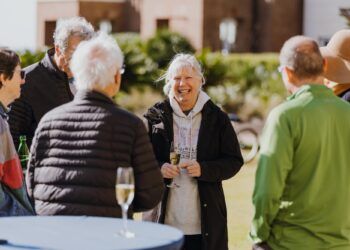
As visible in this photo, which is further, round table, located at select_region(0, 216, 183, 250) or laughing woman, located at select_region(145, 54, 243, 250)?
laughing woman, located at select_region(145, 54, 243, 250)

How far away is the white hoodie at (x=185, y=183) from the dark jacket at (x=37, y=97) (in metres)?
0.83

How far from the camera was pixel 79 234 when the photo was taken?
5.59m

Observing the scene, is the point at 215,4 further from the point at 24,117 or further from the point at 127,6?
the point at 24,117

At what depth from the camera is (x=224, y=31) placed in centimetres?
3600

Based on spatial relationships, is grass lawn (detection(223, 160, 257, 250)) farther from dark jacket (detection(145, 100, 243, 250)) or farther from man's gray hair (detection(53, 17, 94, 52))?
man's gray hair (detection(53, 17, 94, 52))

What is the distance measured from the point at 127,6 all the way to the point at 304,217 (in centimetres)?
3342

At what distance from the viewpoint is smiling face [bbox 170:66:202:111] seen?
25.3ft

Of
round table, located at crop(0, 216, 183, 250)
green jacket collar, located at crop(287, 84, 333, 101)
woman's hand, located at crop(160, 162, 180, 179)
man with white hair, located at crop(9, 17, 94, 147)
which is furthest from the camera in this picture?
man with white hair, located at crop(9, 17, 94, 147)

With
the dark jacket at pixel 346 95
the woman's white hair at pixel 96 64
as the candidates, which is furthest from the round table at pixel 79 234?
the dark jacket at pixel 346 95

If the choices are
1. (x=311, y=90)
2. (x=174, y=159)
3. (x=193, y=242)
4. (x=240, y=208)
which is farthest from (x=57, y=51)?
(x=240, y=208)

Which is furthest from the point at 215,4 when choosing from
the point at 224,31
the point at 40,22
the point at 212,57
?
the point at 40,22

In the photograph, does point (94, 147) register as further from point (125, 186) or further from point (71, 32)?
point (71, 32)

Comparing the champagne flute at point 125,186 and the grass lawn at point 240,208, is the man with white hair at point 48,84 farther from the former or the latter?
the grass lawn at point 240,208

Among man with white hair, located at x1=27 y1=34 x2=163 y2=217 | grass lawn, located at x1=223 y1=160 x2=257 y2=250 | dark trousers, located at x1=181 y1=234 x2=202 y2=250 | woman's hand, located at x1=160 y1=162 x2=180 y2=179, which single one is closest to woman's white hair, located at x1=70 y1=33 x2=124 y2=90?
man with white hair, located at x1=27 y1=34 x2=163 y2=217
